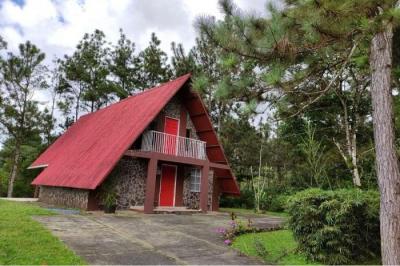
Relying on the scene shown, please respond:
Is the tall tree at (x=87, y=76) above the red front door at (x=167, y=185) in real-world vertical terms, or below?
above

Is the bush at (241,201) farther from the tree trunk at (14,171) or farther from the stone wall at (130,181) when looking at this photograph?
the tree trunk at (14,171)

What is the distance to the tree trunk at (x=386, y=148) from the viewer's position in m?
4.52

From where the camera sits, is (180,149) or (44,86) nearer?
(180,149)

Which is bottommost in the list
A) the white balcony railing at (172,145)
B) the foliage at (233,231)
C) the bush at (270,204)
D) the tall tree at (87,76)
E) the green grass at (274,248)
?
the green grass at (274,248)

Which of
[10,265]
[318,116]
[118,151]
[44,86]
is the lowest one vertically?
[10,265]

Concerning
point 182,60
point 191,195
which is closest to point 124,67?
point 182,60

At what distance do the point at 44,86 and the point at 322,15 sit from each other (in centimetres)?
2389

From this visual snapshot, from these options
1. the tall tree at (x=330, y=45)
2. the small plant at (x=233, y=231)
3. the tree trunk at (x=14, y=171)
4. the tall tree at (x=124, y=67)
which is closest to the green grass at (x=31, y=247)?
the small plant at (x=233, y=231)

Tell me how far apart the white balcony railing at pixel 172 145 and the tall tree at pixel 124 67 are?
14979 mm

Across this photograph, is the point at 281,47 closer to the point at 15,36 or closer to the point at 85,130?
the point at 85,130

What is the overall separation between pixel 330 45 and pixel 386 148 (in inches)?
77.5

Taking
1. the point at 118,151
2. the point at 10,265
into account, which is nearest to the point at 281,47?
the point at 10,265

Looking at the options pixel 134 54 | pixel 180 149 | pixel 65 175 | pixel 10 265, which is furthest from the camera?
pixel 134 54

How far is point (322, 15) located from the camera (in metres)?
4.62
